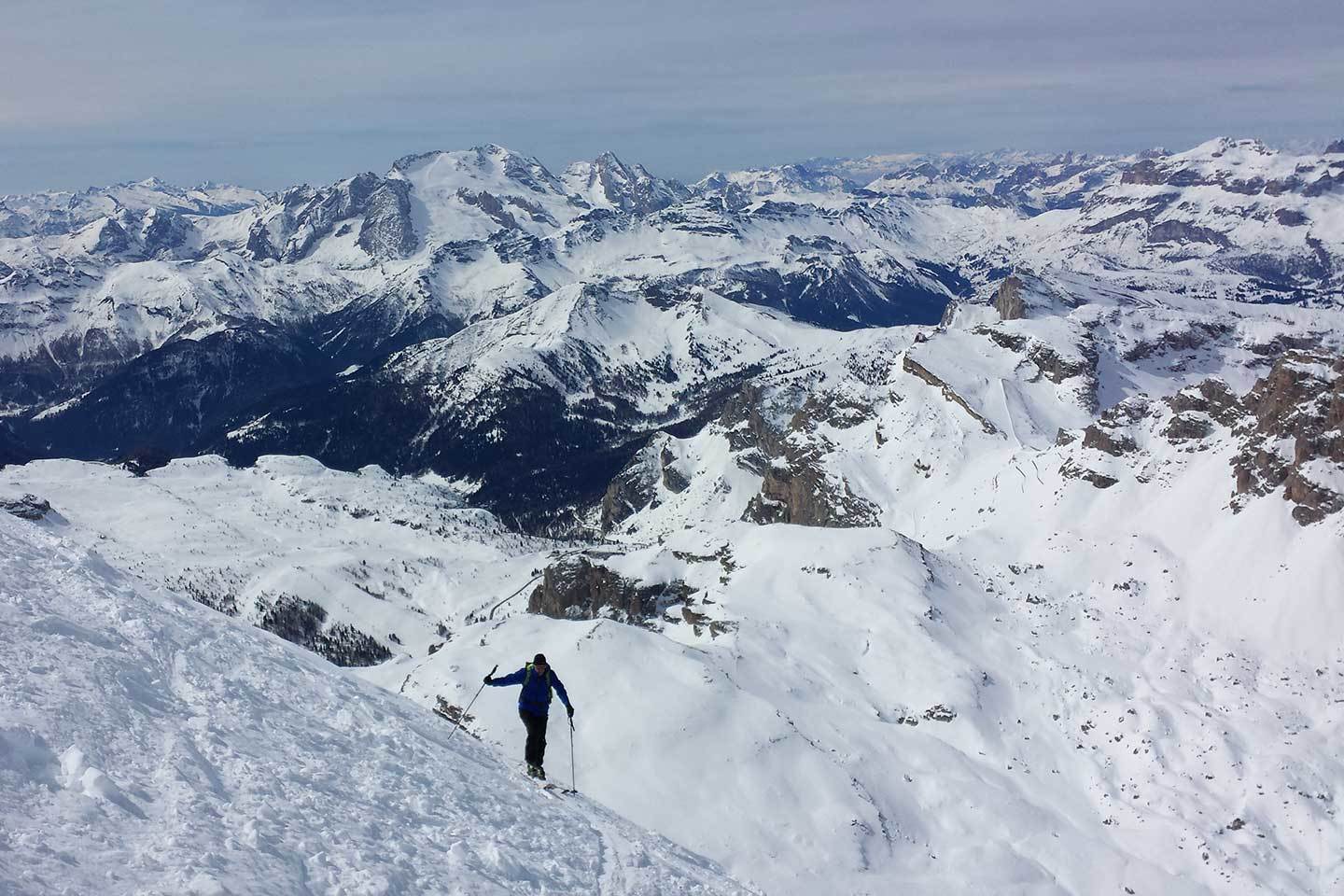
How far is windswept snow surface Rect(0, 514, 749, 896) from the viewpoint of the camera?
12.2 meters

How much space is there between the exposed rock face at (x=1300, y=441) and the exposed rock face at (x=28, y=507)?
616 ft

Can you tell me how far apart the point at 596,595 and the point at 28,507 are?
453 feet

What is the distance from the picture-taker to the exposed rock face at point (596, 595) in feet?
277

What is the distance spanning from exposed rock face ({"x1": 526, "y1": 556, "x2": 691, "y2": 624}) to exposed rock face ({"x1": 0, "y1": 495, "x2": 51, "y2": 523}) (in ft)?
390

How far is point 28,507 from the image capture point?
531ft

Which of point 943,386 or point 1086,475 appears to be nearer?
point 1086,475

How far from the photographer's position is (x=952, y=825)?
5303 centimetres

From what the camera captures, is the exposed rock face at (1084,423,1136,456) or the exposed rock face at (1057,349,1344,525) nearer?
the exposed rock face at (1057,349,1344,525)

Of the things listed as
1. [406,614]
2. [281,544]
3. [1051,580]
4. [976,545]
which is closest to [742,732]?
[1051,580]

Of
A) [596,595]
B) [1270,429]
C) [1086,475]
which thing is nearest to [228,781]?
[596,595]

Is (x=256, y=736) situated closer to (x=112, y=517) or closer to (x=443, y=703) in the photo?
(x=443, y=703)

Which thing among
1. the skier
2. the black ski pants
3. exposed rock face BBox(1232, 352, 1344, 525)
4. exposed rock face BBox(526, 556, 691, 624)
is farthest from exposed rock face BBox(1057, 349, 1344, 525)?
the black ski pants

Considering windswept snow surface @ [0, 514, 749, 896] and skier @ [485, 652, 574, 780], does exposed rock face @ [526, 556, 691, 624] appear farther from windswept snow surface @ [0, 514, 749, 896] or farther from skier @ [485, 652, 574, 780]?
windswept snow surface @ [0, 514, 749, 896]

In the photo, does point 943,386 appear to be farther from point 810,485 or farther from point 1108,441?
point 1108,441
